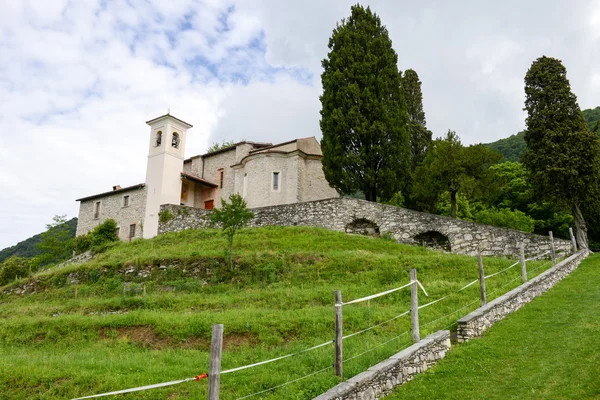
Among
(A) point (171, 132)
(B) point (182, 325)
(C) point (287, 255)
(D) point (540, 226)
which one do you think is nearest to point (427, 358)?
(B) point (182, 325)

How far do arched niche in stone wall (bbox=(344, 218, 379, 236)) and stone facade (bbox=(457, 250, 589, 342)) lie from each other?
1016 centimetres

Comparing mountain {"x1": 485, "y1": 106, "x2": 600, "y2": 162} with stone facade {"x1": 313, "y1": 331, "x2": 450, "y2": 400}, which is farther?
mountain {"x1": 485, "y1": 106, "x2": 600, "y2": 162}

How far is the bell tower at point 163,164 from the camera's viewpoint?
32531 millimetres

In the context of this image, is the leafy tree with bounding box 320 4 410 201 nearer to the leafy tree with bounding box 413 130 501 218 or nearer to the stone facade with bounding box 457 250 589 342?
the leafy tree with bounding box 413 130 501 218

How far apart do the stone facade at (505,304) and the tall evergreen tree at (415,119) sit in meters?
15.6

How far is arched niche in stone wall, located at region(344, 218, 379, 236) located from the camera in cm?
2452

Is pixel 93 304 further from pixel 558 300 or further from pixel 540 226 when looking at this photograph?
pixel 540 226

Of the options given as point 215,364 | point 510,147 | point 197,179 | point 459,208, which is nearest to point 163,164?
point 197,179

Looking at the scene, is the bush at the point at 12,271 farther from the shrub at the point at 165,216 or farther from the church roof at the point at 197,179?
the church roof at the point at 197,179

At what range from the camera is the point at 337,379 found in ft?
19.4

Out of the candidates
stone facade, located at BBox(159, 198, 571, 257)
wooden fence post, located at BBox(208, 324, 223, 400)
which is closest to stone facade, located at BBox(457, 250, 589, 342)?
stone facade, located at BBox(159, 198, 571, 257)

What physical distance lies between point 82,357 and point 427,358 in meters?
6.61

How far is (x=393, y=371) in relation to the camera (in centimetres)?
661

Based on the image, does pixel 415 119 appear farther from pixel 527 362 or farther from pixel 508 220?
pixel 527 362
